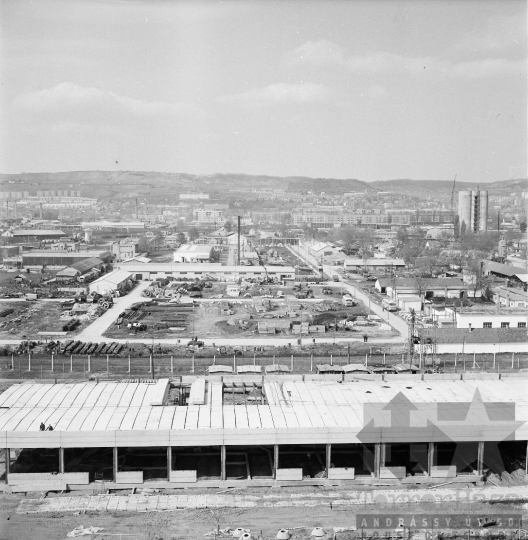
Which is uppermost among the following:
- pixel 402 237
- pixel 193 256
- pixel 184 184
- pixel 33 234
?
pixel 184 184

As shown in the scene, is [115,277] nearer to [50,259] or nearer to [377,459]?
[50,259]

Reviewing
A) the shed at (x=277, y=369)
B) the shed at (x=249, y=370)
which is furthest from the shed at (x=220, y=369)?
the shed at (x=277, y=369)

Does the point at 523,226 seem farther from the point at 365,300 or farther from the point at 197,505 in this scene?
the point at 197,505

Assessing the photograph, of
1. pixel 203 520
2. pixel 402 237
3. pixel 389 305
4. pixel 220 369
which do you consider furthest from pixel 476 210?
pixel 203 520

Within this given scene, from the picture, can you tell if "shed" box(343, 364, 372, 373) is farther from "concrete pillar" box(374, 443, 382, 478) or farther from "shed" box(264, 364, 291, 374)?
"concrete pillar" box(374, 443, 382, 478)

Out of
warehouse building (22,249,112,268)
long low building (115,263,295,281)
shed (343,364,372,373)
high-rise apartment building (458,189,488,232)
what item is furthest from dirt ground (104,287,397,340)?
high-rise apartment building (458,189,488,232)

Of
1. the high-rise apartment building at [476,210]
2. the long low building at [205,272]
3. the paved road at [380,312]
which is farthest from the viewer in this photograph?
the high-rise apartment building at [476,210]

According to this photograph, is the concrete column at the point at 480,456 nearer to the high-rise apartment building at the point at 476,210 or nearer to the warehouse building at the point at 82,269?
the warehouse building at the point at 82,269
